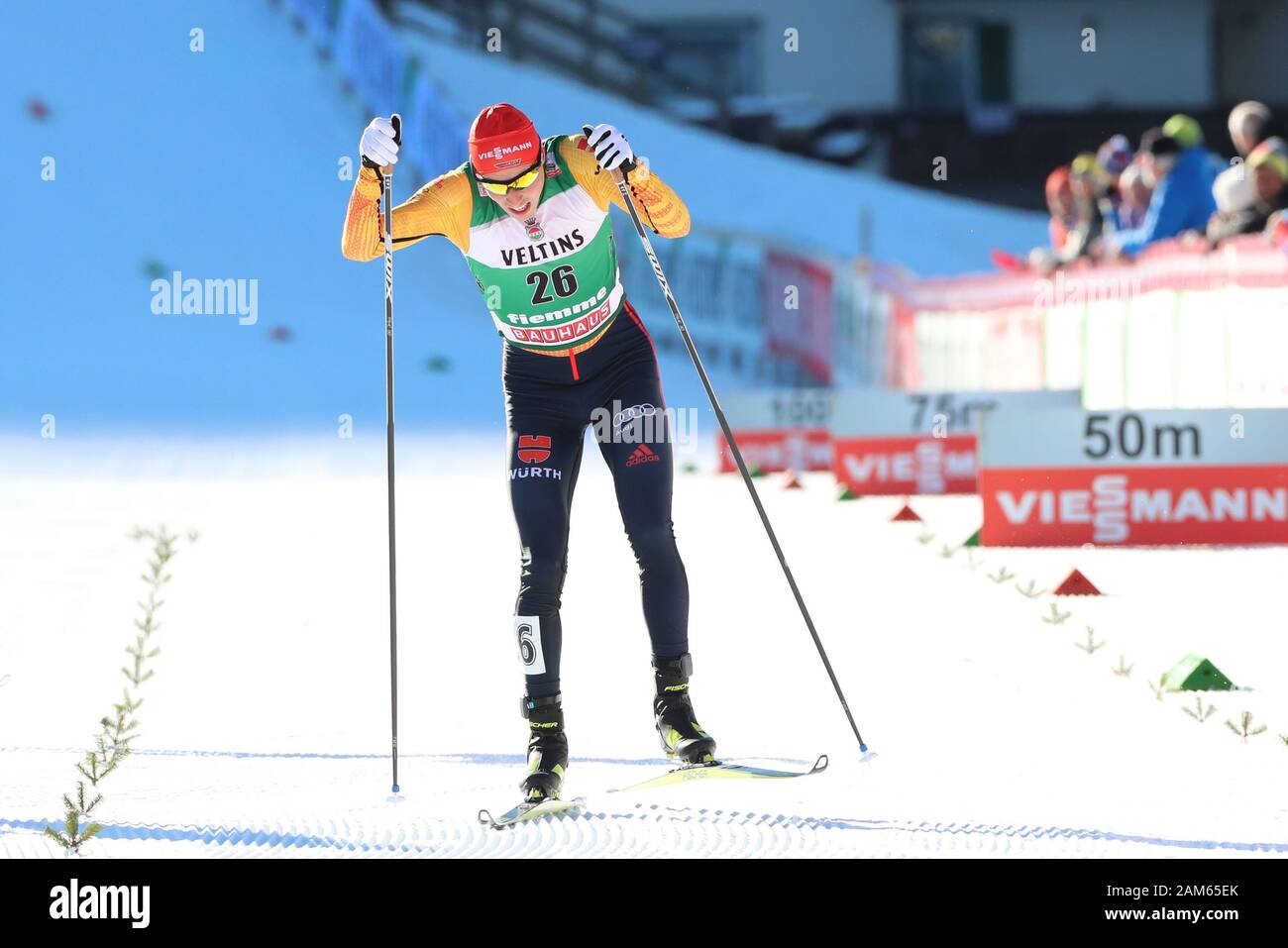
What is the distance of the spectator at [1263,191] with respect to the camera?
10.8 m

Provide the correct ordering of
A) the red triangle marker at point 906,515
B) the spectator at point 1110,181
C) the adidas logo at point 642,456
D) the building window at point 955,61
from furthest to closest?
the building window at point 955,61, the spectator at point 1110,181, the red triangle marker at point 906,515, the adidas logo at point 642,456

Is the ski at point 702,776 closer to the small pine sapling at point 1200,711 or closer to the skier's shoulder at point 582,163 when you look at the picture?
the small pine sapling at point 1200,711

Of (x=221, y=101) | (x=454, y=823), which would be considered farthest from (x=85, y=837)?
(x=221, y=101)

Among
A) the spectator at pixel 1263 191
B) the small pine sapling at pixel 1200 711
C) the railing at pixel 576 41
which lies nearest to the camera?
the small pine sapling at pixel 1200 711

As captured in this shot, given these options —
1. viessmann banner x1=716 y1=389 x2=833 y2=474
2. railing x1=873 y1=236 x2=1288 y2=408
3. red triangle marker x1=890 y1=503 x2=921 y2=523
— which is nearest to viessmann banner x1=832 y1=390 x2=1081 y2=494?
railing x1=873 y1=236 x2=1288 y2=408

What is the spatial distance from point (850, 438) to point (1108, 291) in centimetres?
204

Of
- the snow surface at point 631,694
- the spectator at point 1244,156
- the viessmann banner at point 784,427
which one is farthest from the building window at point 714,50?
the snow surface at point 631,694

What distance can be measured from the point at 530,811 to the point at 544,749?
1.34 ft

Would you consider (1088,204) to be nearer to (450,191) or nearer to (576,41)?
(450,191)

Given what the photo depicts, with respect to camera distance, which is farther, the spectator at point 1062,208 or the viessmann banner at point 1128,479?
the spectator at point 1062,208

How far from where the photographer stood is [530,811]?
4.44 meters

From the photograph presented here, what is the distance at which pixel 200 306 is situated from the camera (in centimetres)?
2358

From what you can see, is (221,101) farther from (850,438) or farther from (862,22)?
(850,438)

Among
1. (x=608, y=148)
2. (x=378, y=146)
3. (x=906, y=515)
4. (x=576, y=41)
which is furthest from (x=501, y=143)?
(x=576, y=41)
